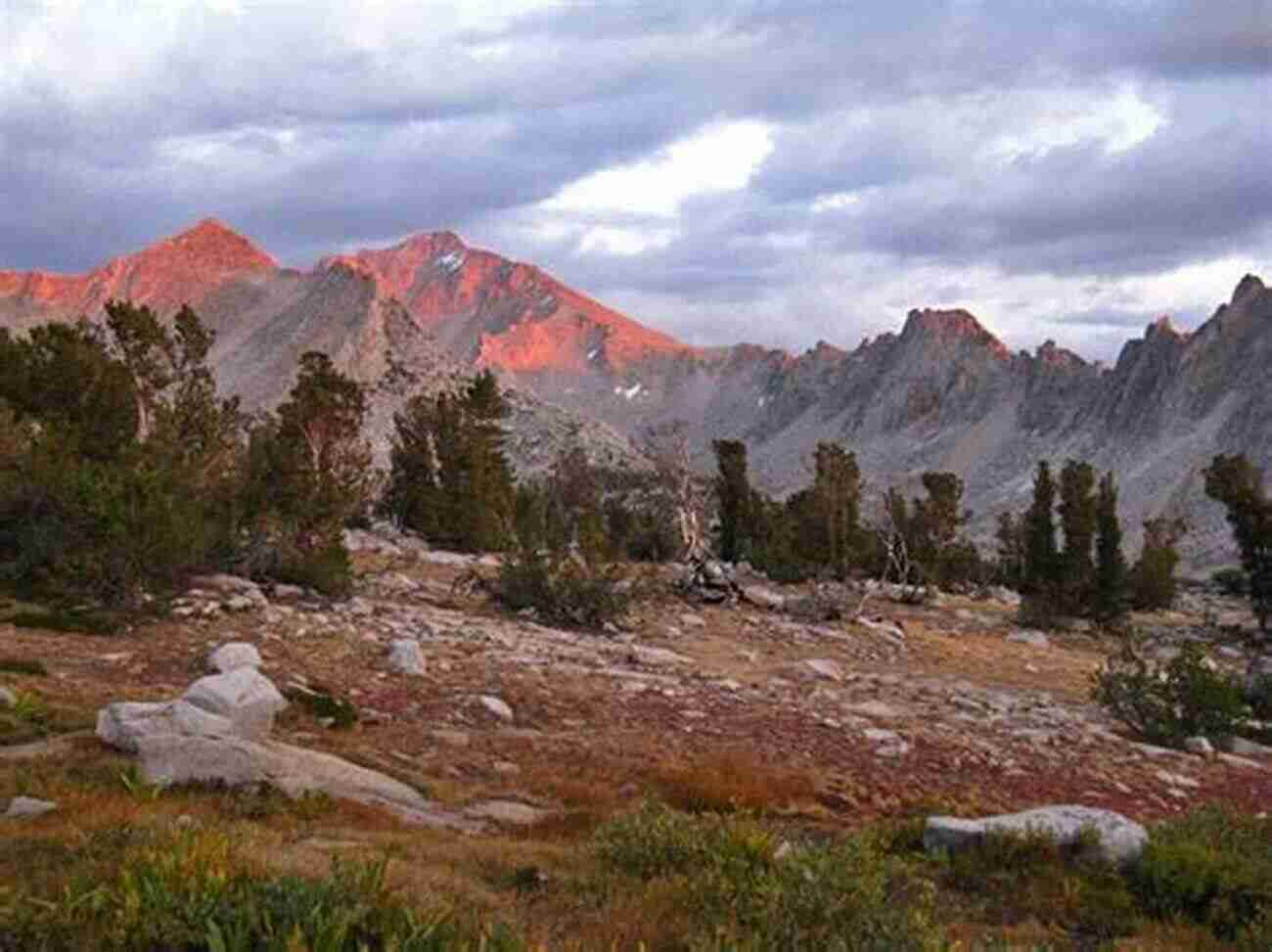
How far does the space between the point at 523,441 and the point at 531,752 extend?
458 ft

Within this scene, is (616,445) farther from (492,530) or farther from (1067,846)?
(1067,846)

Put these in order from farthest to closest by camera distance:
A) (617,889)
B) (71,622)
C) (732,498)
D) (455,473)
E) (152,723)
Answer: (732,498) < (455,473) < (71,622) < (152,723) < (617,889)

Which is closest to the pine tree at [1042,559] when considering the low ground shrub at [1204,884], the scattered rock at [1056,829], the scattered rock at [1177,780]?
the scattered rock at [1177,780]

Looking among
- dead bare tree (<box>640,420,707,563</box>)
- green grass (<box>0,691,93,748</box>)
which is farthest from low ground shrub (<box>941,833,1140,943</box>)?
dead bare tree (<box>640,420,707,563</box>)

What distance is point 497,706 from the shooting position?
16094 mm

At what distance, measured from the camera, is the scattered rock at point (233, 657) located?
16188 mm

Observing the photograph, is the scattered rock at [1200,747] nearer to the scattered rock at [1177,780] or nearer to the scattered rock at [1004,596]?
the scattered rock at [1177,780]

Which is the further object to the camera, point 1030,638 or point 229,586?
point 1030,638

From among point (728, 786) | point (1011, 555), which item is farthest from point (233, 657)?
point (1011, 555)

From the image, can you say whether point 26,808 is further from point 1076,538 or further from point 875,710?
point 1076,538

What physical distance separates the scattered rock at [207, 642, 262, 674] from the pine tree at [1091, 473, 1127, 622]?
3721 cm

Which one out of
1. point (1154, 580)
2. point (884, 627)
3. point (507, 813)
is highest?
point (507, 813)

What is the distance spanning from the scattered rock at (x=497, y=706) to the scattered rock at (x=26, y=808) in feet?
22.8

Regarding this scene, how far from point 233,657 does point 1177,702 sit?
15612 mm
